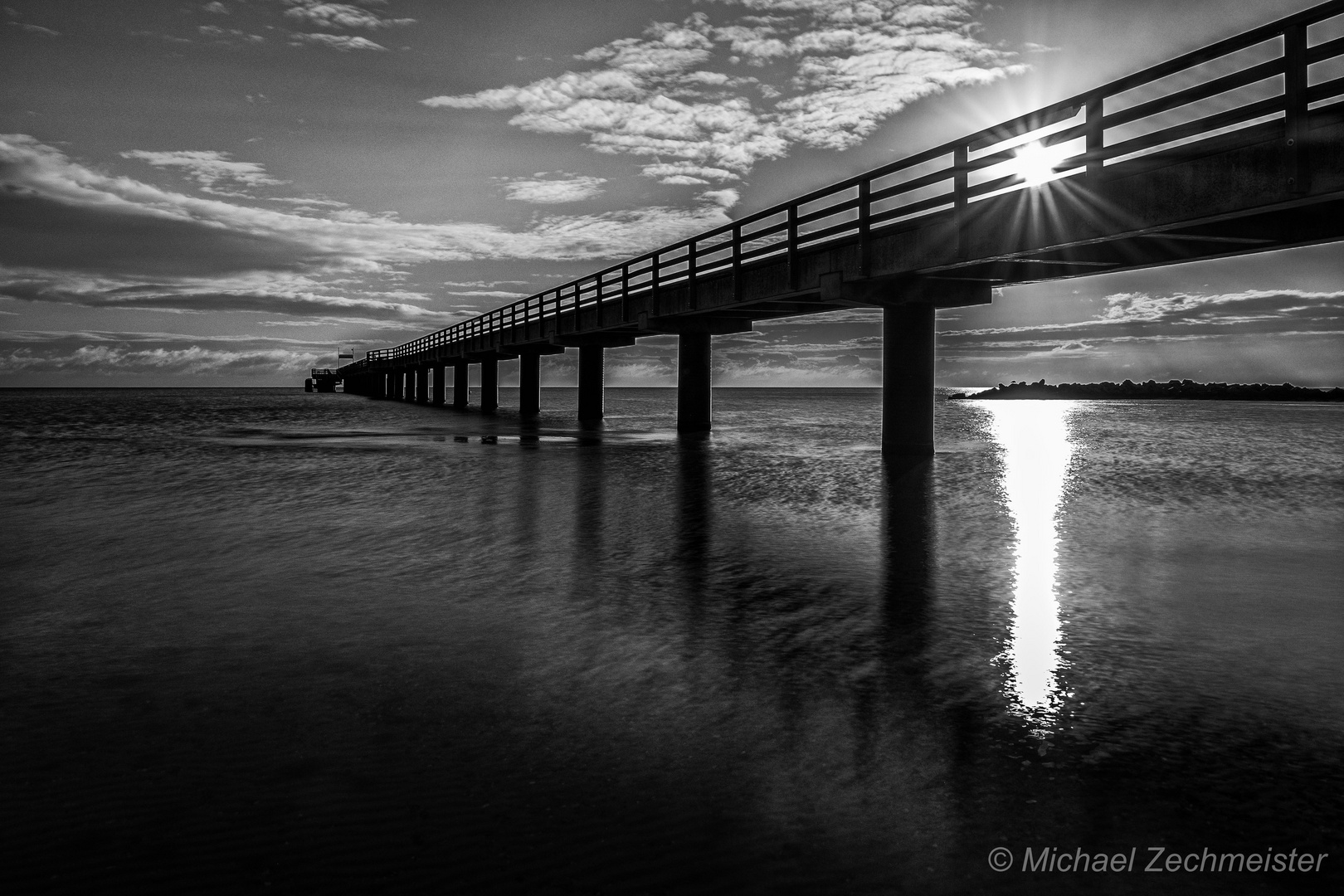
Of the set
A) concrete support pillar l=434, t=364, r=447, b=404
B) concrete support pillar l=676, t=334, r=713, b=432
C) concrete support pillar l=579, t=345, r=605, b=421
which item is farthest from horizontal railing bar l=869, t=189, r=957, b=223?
concrete support pillar l=434, t=364, r=447, b=404

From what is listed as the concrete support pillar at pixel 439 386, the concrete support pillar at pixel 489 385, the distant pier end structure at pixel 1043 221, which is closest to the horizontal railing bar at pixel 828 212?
the distant pier end structure at pixel 1043 221

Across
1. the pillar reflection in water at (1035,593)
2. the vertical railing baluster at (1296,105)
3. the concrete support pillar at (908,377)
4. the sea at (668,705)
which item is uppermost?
the vertical railing baluster at (1296,105)

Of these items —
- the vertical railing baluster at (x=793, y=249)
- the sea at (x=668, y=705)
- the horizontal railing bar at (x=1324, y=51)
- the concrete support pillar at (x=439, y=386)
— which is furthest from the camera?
the concrete support pillar at (x=439, y=386)

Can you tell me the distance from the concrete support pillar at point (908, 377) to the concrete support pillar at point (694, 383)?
10120 millimetres

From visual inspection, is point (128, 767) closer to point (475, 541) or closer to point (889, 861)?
point (889, 861)

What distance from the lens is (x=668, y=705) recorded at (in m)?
4.70

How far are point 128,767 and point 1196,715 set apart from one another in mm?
5036

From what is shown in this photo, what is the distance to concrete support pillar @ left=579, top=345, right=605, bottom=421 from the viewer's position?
3984 centimetres

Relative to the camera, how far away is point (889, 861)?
3.10 meters

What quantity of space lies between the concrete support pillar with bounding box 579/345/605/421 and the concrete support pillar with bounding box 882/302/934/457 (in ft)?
65.0

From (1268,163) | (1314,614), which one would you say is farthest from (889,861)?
(1268,163)

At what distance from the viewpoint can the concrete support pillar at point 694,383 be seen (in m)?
30.9

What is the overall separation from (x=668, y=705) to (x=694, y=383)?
27.2 m

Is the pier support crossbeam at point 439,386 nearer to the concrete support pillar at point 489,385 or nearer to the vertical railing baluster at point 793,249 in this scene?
the concrete support pillar at point 489,385
